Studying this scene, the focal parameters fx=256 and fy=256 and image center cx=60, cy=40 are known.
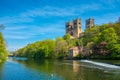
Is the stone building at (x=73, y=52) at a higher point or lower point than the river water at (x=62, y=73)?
higher

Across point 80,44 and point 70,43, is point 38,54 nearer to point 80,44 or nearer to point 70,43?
point 70,43

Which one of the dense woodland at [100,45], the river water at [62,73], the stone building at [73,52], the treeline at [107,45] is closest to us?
the river water at [62,73]

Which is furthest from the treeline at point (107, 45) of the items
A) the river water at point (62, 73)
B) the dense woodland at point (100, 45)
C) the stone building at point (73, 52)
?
the river water at point (62, 73)

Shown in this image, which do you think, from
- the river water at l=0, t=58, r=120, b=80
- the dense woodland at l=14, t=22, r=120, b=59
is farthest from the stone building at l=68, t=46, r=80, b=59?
the river water at l=0, t=58, r=120, b=80

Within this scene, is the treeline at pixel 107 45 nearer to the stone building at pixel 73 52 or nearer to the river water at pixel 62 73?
the stone building at pixel 73 52

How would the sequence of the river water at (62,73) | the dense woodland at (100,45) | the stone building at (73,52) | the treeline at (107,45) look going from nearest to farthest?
the river water at (62,73)
the treeline at (107,45)
the dense woodland at (100,45)
the stone building at (73,52)

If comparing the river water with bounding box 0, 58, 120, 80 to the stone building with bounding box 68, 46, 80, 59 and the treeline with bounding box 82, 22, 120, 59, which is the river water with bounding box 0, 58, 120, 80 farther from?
the stone building with bounding box 68, 46, 80, 59

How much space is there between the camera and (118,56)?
294 feet

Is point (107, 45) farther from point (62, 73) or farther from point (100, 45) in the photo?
point (62, 73)

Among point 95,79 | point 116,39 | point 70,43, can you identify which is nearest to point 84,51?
point 116,39

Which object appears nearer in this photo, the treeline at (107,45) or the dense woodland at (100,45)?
the treeline at (107,45)

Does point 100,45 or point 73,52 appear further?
point 73,52

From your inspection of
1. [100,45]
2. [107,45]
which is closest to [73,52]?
[100,45]

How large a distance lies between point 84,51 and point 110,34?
2374cm
